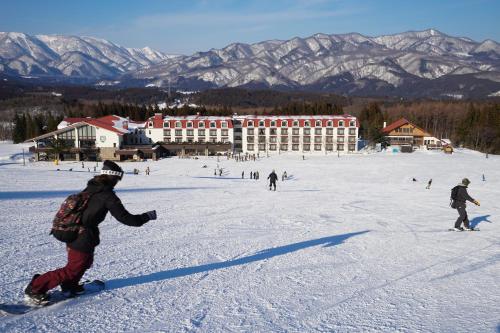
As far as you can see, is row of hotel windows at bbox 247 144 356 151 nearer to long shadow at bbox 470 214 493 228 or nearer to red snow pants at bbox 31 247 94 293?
long shadow at bbox 470 214 493 228

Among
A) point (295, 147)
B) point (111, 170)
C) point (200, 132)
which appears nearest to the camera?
point (111, 170)

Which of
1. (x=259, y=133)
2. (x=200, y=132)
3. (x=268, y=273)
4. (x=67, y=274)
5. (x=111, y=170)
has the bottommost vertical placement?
(x=268, y=273)

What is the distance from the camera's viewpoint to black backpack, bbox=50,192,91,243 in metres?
4.29

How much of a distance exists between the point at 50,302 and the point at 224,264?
2.82m

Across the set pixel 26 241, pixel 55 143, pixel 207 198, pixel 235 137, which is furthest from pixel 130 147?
pixel 26 241

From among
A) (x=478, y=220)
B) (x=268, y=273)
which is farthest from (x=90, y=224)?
(x=478, y=220)

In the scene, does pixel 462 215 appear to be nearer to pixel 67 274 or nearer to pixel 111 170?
pixel 111 170

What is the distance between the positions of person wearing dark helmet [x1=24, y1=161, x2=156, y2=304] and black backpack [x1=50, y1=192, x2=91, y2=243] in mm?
46

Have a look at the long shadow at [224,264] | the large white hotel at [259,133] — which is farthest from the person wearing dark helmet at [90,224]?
the large white hotel at [259,133]

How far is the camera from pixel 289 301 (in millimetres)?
4910

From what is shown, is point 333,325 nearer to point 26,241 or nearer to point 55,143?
point 26,241

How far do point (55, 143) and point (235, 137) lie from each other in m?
31.7

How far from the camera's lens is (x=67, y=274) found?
448cm

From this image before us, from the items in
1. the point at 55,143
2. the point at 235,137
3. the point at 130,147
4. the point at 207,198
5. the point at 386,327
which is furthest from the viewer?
the point at 235,137
